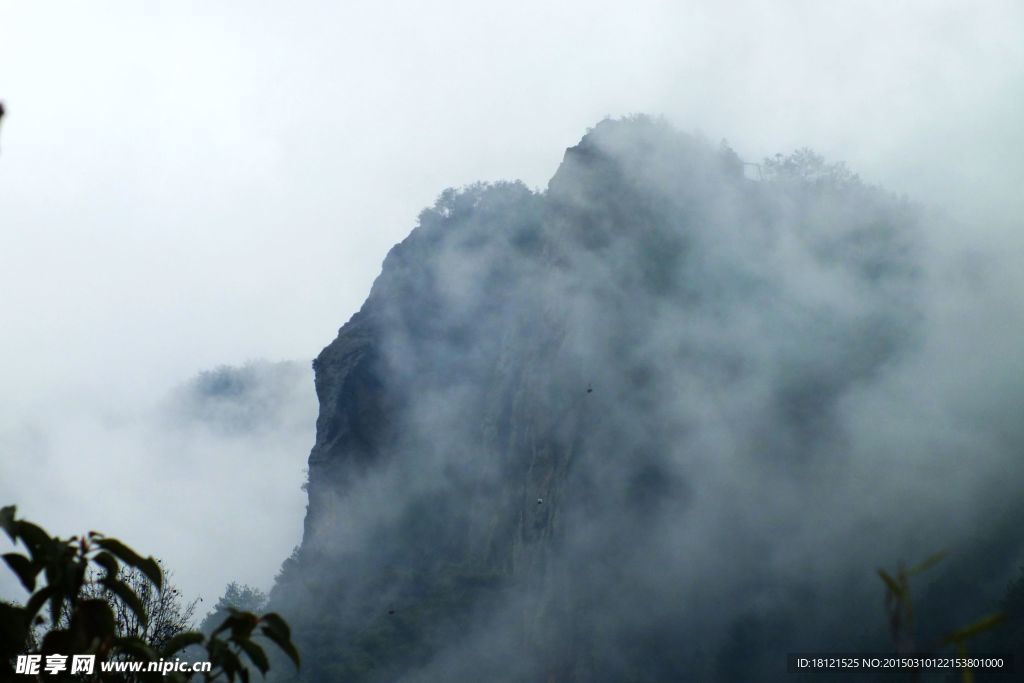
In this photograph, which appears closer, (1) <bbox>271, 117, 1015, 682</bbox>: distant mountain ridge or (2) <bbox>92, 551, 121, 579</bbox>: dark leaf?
(2) <bbox>92, 551, 121, 579</bbox>: dark leaf

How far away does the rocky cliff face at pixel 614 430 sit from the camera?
48.8 meters

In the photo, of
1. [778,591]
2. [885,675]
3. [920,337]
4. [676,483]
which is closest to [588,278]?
[676,483]

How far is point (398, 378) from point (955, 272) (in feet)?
144

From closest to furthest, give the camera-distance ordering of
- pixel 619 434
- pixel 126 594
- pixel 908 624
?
pixel 908 624 < pixel 126 594 < pixel 619 434

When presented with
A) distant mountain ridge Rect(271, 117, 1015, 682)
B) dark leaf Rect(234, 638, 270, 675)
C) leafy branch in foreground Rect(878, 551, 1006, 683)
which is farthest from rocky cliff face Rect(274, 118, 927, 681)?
leafy branch in foreground Rect(878, 551, 1006, 683)

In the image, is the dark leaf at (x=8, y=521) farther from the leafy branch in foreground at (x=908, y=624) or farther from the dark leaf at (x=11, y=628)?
the leafy branch in foreground at (x=908, y=624)

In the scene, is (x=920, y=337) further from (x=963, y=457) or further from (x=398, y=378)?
(x=398, y=378)

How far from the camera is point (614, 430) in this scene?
57094 millimetres

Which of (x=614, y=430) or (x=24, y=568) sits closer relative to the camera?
(x=24, y=568)

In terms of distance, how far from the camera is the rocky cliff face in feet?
160

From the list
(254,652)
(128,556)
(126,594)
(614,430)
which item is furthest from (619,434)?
(128,556)

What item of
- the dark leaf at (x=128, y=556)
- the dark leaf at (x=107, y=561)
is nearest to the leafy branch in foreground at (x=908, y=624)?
the dark leaf at (x=128, y=556)

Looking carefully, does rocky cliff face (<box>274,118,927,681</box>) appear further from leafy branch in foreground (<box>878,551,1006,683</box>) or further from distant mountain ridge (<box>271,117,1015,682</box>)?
leafy branch in foreground (<box>878,551,1006,683</box>)

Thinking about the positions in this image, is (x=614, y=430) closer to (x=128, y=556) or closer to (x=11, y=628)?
(x=128, y=556)
